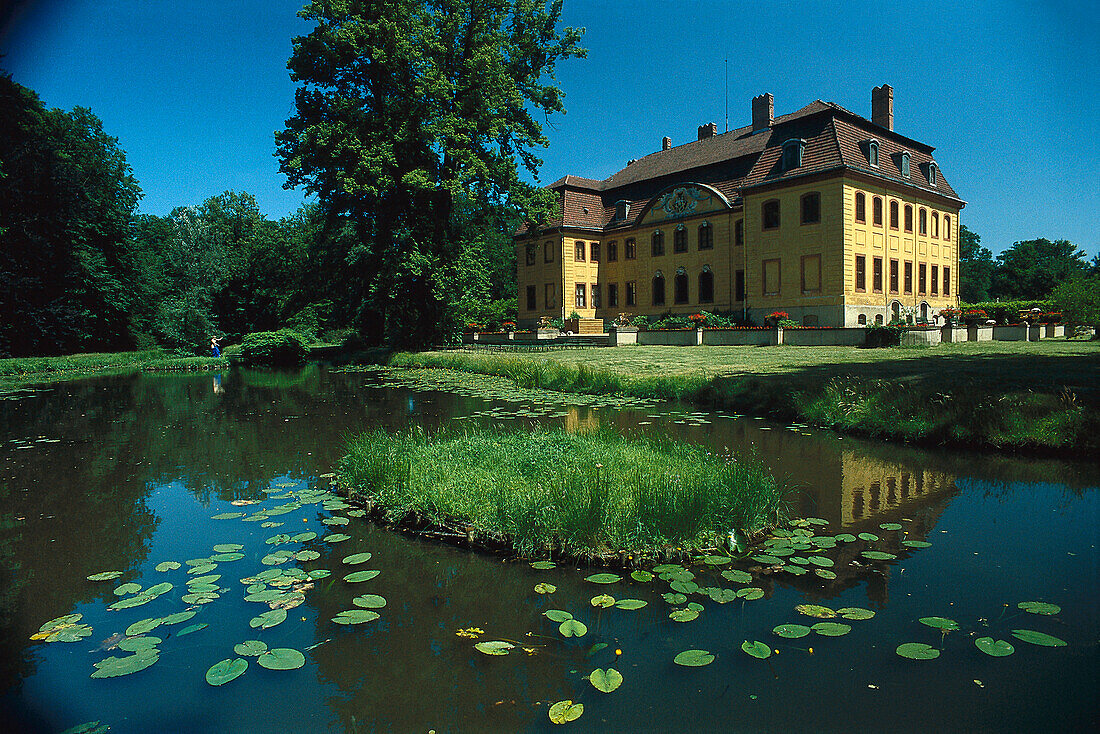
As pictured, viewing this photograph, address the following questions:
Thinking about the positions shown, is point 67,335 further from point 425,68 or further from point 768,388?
point 768,388

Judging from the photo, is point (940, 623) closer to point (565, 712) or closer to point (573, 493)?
point (565, 712)

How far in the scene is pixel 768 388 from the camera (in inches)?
437

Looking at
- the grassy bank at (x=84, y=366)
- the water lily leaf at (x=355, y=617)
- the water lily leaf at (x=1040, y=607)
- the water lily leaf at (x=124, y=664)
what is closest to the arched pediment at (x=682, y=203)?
the grassy bank at (x=84, y=366)

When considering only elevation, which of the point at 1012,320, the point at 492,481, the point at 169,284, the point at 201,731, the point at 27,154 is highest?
the point at 27,154

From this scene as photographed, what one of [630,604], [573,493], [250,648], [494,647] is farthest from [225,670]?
[573,493]

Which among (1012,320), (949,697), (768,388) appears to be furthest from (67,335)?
(1012,320)

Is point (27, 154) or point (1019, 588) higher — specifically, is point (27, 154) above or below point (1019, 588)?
above

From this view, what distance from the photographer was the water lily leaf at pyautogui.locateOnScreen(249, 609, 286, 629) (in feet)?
11.5

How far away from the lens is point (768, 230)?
109 ft

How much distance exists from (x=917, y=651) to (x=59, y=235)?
44.8 meters

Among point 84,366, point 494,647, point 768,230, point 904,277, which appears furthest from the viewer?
point 904,277

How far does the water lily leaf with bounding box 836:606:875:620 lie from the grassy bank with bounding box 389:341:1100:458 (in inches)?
227

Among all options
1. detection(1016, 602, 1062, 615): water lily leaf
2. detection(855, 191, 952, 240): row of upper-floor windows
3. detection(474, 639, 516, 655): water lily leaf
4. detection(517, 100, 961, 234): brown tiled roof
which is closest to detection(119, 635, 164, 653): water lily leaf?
detection(474, 639, 516, 655): water lily leaf

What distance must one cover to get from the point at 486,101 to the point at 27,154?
26144 mm
